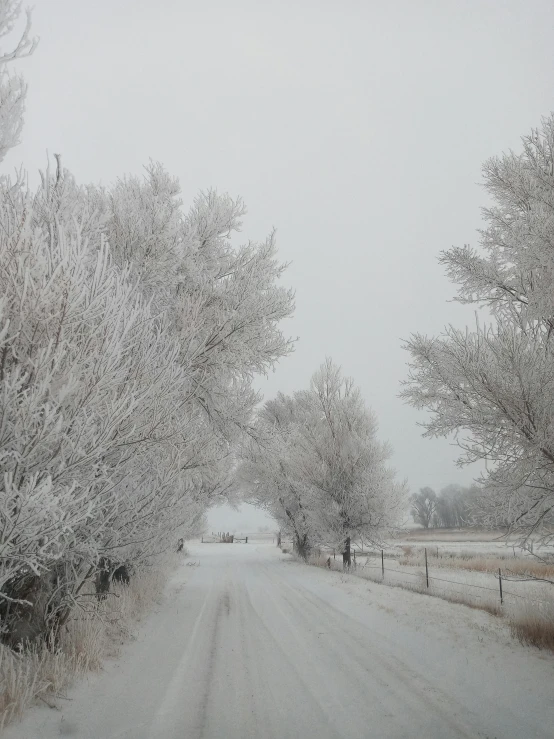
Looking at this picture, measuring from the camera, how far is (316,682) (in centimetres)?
499

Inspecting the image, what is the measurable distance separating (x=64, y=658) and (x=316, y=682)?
280 centimetres

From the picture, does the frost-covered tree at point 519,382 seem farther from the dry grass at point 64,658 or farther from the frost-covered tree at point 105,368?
the dry grass at point 64,658

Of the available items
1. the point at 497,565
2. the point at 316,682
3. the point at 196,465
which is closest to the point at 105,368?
the point at 316,682

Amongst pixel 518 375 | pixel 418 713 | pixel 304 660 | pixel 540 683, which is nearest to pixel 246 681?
pixel 304 660

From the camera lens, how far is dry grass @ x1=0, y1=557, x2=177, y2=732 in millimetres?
3871

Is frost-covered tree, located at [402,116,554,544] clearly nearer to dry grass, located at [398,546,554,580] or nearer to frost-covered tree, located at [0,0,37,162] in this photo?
frost-covered tree, located at [0,0,37,162]

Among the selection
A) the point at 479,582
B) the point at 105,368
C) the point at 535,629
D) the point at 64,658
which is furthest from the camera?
the point at 479,582

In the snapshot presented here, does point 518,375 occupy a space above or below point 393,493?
above

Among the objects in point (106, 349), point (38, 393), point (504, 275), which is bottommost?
point (38, 393)

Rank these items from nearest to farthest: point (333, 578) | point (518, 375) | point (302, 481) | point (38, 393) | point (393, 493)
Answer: point (38, 393) → point (518, 375) → point (333, 578) → point (393, 493) → point (302, 481)

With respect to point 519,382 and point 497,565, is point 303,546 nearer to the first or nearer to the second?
point 497,565

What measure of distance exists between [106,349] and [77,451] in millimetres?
915

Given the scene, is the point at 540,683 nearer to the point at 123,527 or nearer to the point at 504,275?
the point at 123,527

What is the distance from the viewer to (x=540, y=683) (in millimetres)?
4730
